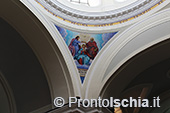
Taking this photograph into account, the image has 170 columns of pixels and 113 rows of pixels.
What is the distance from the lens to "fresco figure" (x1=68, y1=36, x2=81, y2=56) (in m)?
7.35

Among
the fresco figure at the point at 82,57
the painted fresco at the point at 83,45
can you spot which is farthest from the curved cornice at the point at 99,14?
the fresco figure at the point at 82,57

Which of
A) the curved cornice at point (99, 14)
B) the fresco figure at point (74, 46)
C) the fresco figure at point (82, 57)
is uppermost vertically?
the curved cornice at point (99, 14)

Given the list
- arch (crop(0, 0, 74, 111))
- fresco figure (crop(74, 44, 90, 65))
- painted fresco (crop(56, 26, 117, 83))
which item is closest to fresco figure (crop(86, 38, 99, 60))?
painted fresco (crop(56, 26, 117, 83))

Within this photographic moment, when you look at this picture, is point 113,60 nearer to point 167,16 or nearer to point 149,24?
point 149,24

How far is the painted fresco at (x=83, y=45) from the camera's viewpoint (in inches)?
288

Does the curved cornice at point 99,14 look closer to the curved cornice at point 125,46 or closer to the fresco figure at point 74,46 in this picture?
the curved cornice at point 125,46

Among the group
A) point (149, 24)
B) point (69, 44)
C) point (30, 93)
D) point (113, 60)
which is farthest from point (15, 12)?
point (149, 24)

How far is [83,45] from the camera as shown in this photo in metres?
7.66

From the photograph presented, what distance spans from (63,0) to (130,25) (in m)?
2.55

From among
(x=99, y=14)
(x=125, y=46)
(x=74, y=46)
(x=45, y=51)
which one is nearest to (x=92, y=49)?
(x=74, y=46)

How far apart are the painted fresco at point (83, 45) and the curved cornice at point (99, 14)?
45cm

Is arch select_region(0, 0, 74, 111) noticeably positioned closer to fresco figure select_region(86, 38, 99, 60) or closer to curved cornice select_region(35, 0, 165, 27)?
curved cornice select_region(35, 0, 165, 27)

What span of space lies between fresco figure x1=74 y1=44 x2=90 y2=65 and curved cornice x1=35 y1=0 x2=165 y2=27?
96 cm

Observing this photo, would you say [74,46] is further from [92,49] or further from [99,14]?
[99,14]
